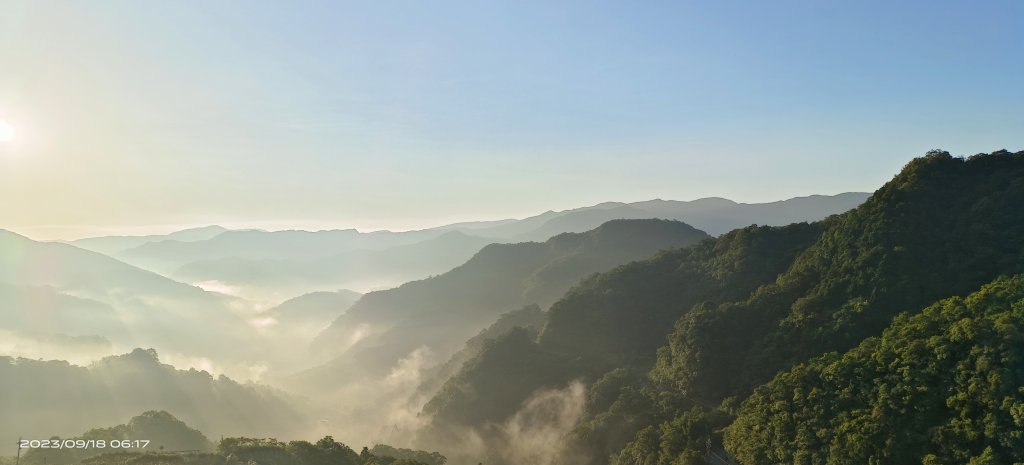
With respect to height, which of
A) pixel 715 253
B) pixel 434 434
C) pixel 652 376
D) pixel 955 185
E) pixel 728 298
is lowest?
pixel 434 434

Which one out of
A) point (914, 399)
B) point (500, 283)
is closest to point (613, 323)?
point (914, 399)

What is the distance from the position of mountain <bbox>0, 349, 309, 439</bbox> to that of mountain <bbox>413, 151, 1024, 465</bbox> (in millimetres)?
60317

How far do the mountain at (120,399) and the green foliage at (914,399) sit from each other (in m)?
103

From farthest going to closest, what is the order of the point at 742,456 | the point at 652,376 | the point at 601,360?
1. the point at 601,360
2. the point at 652,376
3. the point at 742,456

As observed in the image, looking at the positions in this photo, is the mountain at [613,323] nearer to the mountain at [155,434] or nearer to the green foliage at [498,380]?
the green foliage at [498,380]

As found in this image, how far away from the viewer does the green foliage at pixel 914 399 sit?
2727 cm

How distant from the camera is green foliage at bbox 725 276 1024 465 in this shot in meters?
27.3

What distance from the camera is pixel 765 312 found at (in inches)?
2108

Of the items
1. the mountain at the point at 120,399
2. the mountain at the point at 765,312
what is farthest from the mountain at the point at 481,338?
the mountain at the point at 120,399

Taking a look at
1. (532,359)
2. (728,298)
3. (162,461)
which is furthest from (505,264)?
(162,461)

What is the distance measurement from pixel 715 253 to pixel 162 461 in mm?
61900

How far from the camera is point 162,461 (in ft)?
120

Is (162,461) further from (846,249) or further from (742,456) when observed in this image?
(846,249)

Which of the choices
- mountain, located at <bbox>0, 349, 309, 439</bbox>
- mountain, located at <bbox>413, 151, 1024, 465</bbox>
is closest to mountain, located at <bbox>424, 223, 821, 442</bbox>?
mountain, located at <bbox>413, 151, 1024, 465</bbox>
